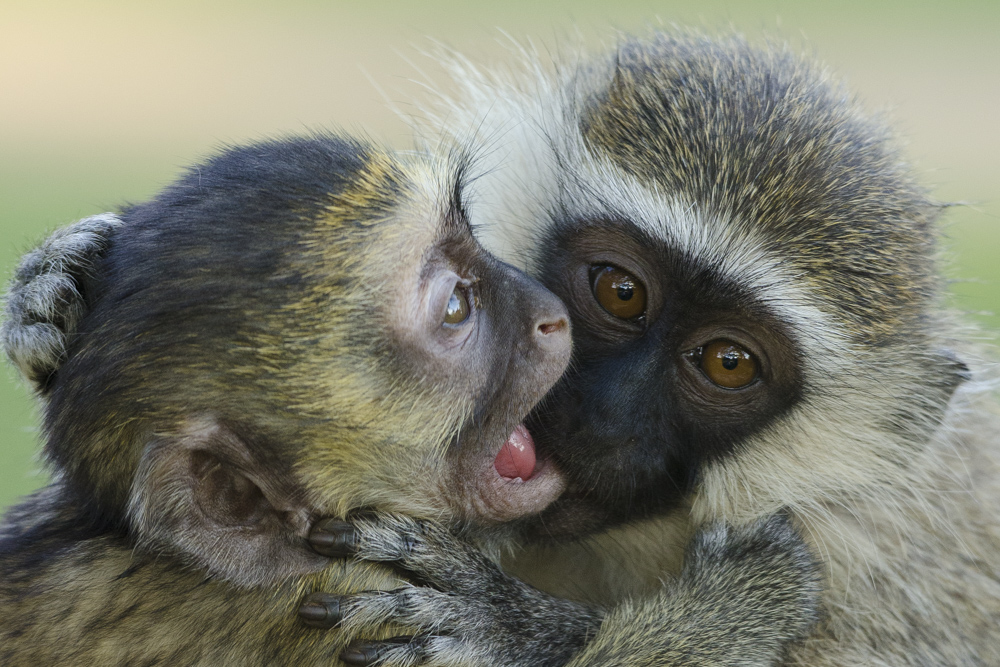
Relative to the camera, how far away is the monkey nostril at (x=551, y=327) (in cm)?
179

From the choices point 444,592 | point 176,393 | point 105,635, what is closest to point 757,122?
point 444,592

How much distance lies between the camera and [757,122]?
206 cm

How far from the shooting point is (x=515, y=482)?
1842 mm

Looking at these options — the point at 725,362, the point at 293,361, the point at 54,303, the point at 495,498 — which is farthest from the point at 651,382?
the point at 54,303

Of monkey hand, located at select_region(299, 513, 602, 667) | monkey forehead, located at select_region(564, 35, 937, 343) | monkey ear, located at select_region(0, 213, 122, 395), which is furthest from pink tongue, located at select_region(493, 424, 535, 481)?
monkey ear, located at select_region(0, 213, 122, 395)

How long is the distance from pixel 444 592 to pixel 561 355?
45cm

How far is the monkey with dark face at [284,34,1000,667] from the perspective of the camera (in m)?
1.97

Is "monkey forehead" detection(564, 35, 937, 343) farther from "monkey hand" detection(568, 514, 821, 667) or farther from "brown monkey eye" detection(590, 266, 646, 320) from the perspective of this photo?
"monkey hand" detection(568, 514, 821, 667)

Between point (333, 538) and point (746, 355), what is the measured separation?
2.88ft

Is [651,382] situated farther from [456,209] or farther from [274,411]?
[274,411]

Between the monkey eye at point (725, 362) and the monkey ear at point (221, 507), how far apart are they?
82cm

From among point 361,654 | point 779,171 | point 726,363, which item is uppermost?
point 779,171

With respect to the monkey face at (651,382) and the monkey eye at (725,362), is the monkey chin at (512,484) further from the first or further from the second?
the monkey eye at (725,362)

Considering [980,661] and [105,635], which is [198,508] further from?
[980,661]
